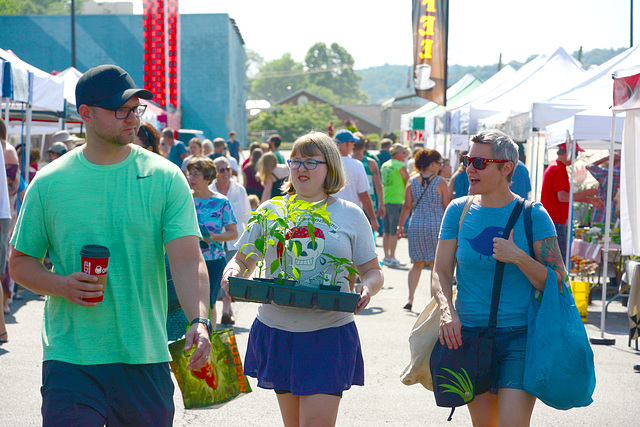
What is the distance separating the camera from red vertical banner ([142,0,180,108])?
90.8ft

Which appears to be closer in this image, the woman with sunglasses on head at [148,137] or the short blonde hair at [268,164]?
the woman with sunglasses on head at [148,137]

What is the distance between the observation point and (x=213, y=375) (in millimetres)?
3424

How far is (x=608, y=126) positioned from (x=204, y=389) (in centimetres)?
720

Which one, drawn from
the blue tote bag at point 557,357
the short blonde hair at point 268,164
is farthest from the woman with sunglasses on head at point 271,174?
the blue tote bag at point 557,357

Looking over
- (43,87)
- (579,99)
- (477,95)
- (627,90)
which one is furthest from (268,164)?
(477,95)

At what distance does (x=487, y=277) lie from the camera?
3.53 m

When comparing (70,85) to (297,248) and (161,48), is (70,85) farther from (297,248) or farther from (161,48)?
(161,48)

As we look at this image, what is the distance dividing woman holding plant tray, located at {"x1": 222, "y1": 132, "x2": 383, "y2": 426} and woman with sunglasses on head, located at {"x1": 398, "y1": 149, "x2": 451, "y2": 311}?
5.29 meters

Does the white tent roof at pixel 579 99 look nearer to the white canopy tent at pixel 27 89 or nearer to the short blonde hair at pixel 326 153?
the white canopy tent at pixel 27 89

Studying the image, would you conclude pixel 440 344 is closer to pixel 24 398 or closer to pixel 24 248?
pixel 24 248

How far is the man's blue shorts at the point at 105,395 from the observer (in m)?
2.62

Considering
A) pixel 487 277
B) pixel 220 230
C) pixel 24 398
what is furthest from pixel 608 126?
pixel 24 398

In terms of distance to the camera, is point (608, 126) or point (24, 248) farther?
point (608, 126)

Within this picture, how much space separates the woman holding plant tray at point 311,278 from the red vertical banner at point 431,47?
1172 cm
